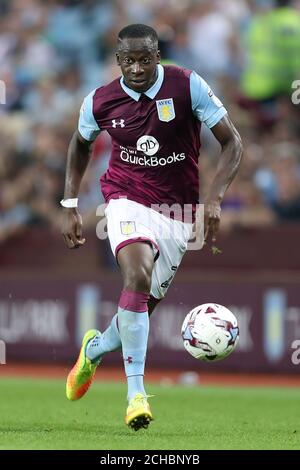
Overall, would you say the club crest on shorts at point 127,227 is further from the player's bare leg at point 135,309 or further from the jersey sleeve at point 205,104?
the jersey sleeve at point 205,104

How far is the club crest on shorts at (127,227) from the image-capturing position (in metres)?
7.47

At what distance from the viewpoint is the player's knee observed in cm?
718

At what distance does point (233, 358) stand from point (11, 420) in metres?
5.58

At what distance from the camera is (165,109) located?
25.2ft

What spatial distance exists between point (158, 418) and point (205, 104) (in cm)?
238

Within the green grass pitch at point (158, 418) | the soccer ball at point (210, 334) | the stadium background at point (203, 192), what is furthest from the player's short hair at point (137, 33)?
the stadium background at point (203, 192)

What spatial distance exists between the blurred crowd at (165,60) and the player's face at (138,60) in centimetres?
611

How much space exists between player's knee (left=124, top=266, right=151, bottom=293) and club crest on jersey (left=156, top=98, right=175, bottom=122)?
1.09 m

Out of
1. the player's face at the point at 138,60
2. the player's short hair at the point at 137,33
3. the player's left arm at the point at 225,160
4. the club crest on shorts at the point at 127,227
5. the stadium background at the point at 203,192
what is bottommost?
the club crest on shorts at the point at 127,227

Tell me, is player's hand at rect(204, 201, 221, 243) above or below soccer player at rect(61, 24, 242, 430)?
below

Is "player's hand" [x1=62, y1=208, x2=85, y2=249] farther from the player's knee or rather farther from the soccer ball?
the soccer ball

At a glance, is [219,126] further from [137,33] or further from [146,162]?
[137,33]

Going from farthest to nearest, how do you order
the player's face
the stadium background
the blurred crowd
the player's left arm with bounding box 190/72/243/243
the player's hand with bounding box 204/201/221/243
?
1. the blurred crowd
2. the stadium background
3. the player's left arm with bounding box 190/72/243/243
4. the player's face
5. the player's hand with bounding box 204/201/221/243

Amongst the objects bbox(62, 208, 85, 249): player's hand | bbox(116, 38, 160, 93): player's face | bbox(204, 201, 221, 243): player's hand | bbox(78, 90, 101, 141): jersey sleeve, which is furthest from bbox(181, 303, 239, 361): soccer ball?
bbox(116, 38, 160, 93): player's face
